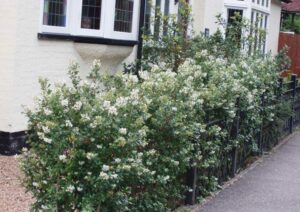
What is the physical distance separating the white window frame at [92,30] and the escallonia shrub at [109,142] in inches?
158

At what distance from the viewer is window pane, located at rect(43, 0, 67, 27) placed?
10055mm

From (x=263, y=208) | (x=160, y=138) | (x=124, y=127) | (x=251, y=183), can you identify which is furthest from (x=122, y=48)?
(x=124, y=127)

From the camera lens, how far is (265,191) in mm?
8336

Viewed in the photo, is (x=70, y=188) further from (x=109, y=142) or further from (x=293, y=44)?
(x=293, y=44)

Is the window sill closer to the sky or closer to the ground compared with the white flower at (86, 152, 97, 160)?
closer to the sky

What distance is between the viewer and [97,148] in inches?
189

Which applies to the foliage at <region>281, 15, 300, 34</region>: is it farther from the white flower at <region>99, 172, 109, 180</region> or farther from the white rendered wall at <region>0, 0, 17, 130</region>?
the white flower at <region>99, 172, 109, 180</region>

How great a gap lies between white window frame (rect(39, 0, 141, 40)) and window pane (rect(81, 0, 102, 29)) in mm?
71

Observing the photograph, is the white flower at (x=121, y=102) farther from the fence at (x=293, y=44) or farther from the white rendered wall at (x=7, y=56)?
the fence at (x=293, y=44)

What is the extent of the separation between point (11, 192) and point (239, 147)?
3.63 m

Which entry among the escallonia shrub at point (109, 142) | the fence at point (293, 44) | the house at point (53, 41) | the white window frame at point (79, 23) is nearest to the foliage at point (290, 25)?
the fence at point (293, 44)

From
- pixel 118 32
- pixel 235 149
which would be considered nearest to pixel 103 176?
pixel 235 149

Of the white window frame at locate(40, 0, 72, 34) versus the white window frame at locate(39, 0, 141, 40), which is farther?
the white window frame at locate(39, 0, 141, 40)

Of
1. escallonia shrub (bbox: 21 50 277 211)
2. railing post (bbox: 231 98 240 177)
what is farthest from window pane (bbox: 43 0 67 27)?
escallonia shrub (bbox: 21 50 277 211)
